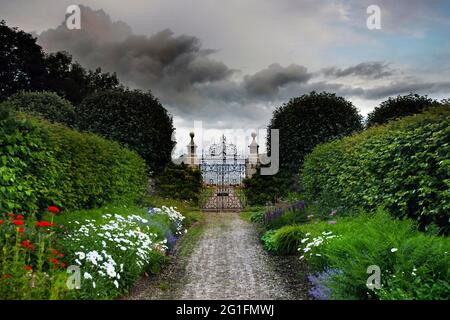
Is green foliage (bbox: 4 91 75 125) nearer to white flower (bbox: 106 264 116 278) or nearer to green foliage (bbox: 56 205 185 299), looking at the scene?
green foliage (bbox: 56 205 185 299)

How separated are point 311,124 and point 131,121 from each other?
7340 millimetres

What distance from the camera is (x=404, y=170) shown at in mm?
7496

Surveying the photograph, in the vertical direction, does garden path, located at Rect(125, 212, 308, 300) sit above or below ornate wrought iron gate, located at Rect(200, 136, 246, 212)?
below

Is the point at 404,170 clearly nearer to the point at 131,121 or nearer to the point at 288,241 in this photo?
the point at 288,241

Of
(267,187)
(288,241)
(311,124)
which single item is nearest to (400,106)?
(311,124)

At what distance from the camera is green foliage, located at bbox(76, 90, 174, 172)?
19.0m

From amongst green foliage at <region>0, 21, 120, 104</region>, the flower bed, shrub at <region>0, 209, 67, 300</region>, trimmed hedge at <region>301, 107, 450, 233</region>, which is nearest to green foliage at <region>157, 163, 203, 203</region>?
green foliage at <region>0, 21, 120, 104</region>

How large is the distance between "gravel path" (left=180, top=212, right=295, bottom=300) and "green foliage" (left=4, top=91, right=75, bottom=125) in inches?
473

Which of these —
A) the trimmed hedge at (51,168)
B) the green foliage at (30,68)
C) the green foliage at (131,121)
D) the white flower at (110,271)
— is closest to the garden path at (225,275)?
the white flower at (110,271)
